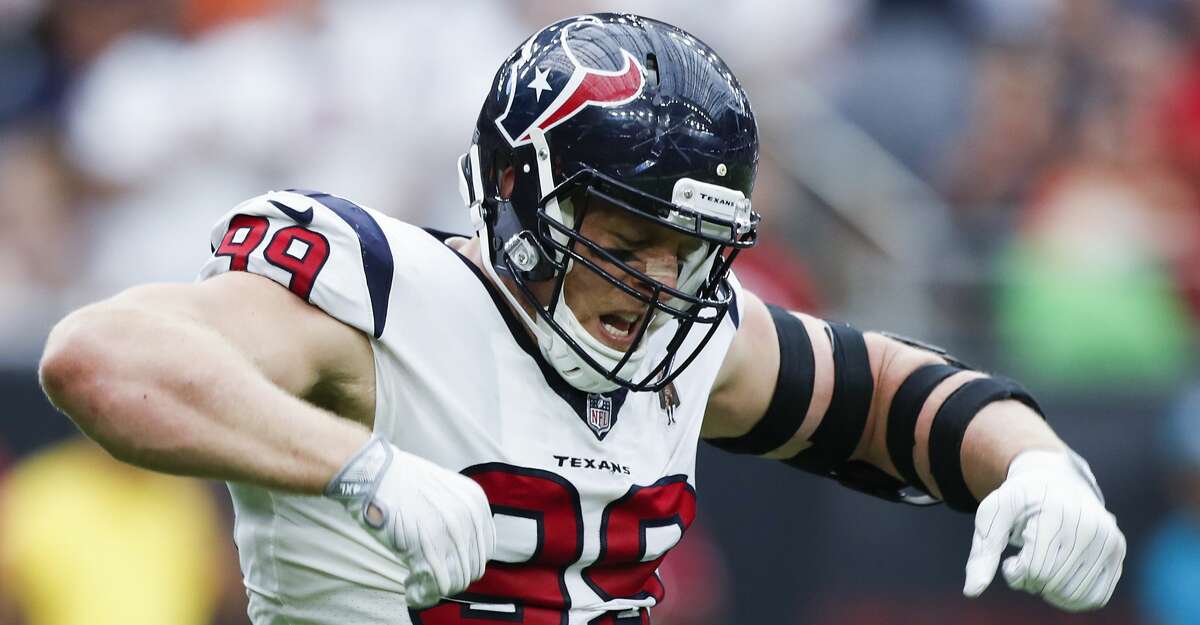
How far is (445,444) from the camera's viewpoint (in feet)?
8.78

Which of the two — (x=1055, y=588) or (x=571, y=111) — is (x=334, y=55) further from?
(x=1055, y=588)

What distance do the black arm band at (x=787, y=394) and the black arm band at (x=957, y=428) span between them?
0.28m

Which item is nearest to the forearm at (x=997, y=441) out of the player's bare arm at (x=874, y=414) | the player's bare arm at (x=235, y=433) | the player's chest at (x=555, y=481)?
the player's bare arm at (x=874, y=414)

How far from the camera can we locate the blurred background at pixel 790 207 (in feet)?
17.3

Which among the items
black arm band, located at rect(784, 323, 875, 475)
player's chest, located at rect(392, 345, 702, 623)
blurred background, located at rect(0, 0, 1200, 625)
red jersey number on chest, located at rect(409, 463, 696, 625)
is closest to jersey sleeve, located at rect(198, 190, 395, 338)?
player's chest, located at rect(392, 345, 702, 623)

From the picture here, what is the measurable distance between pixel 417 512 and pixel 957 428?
131 cm

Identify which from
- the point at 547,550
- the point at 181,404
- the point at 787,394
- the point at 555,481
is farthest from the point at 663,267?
the point at 181,404

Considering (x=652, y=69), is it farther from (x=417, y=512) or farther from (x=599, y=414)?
(x=417, y=512)

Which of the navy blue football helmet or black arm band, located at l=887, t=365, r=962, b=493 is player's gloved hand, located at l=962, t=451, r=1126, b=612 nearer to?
black arm band, located at l=887, t=365, r=962, b=493

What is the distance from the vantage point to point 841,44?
7.56 m

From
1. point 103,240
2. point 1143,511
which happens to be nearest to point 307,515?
point 1143,511

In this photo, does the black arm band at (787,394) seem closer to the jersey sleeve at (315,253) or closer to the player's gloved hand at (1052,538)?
the player's gloved hand at (1052,538)

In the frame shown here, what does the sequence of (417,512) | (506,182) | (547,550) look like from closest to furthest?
1. (417,512)
2. (547,550)
3. (506,182)

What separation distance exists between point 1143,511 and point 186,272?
368cm
